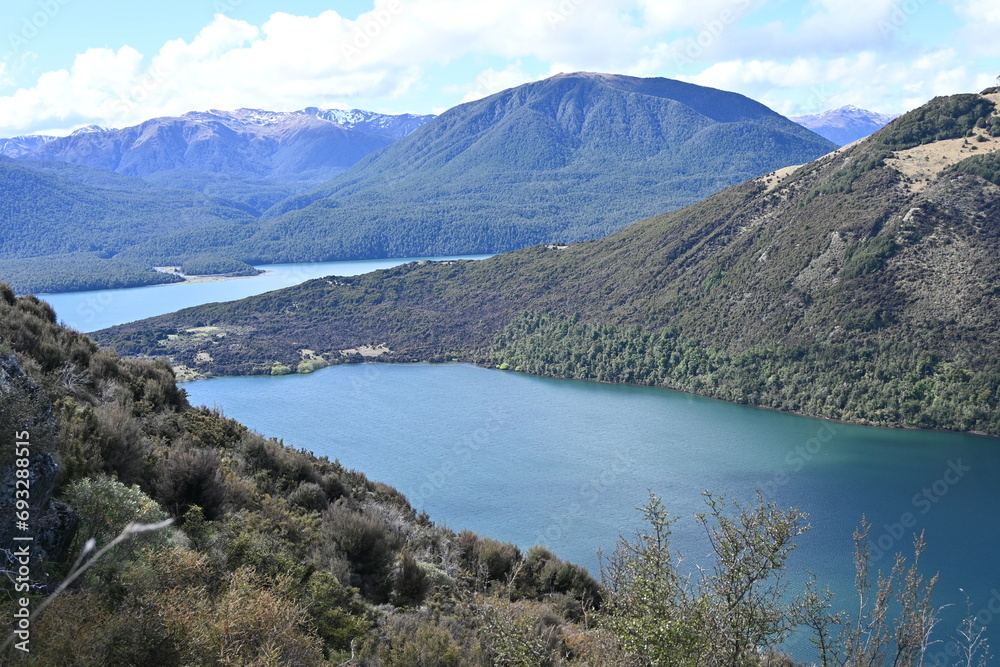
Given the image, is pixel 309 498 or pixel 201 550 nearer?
pixel 201 550

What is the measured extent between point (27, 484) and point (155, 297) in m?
110

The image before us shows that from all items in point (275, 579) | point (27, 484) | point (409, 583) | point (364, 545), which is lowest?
point (409, 583)

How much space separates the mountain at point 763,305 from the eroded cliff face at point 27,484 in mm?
44854

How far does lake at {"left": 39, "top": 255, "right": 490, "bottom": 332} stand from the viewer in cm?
8752

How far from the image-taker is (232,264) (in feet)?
459

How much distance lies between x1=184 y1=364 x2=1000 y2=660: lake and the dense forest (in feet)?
52.8

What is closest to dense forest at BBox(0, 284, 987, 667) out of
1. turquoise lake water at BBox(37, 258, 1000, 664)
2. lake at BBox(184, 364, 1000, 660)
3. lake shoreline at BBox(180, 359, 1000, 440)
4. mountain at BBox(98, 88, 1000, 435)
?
turquoise lake water at BBox(37, 258, 1000, 664)

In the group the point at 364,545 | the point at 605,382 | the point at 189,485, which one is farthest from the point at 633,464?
the point at 189,485

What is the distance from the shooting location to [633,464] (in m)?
37.6

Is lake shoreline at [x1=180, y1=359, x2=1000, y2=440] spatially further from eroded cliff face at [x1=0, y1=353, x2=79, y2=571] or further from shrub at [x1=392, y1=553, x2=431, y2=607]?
eroded cliff face at [x1=0, y1=353, x2=79, y2=571]

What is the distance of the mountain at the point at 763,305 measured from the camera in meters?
45.7

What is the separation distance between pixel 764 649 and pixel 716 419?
40.2m

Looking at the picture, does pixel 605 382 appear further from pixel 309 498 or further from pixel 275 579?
pixel 275 579

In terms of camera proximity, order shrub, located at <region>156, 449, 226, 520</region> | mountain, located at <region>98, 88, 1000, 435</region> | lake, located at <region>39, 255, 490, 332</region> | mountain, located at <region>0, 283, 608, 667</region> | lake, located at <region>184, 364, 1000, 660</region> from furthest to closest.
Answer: lake, located at <region>39, 255, 490, 332</region>
mountain, located at <region>98, 88, 1000, 435</region>
lake, located at <region>184, 364, 1000, 660</region>
shrub, located at <region>156, 449, 226, 520</region>
mountain, located at <region>0, 283, 608, 667</region>
